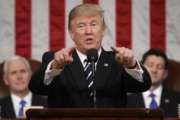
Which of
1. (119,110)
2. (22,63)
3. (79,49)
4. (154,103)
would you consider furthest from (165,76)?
(119,110)

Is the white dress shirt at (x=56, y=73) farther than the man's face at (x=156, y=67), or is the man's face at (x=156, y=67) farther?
the man's face at (x=156, y=67)

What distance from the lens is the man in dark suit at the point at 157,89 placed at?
551 centimetres

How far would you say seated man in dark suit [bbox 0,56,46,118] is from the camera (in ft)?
18.1

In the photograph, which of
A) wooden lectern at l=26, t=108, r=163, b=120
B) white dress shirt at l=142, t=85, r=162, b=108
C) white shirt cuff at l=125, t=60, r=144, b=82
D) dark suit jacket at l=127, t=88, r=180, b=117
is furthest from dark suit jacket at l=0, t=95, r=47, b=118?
wooden lectern at l=26, t=108, r=163, b=120

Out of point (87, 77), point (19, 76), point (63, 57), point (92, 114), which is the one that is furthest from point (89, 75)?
point (19, 76)

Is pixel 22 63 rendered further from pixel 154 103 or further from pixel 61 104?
pixel 61 104

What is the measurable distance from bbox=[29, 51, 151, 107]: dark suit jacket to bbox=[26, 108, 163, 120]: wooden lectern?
66 centimetres

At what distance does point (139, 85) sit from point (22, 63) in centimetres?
226

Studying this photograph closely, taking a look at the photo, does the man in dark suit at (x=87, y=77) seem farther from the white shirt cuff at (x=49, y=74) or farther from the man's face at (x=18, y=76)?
the man's face at (x=18, y=76)

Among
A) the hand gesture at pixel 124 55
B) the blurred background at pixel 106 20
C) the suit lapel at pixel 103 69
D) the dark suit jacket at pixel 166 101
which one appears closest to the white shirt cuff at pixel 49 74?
the suit lapel at pixel 103 69

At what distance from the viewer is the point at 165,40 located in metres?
5.91

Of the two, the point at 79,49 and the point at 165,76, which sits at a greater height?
the point at 79,49

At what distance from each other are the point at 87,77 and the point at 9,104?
2.18 m

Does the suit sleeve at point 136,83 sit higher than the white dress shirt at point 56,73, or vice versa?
the white dress shirt at point 56,73
